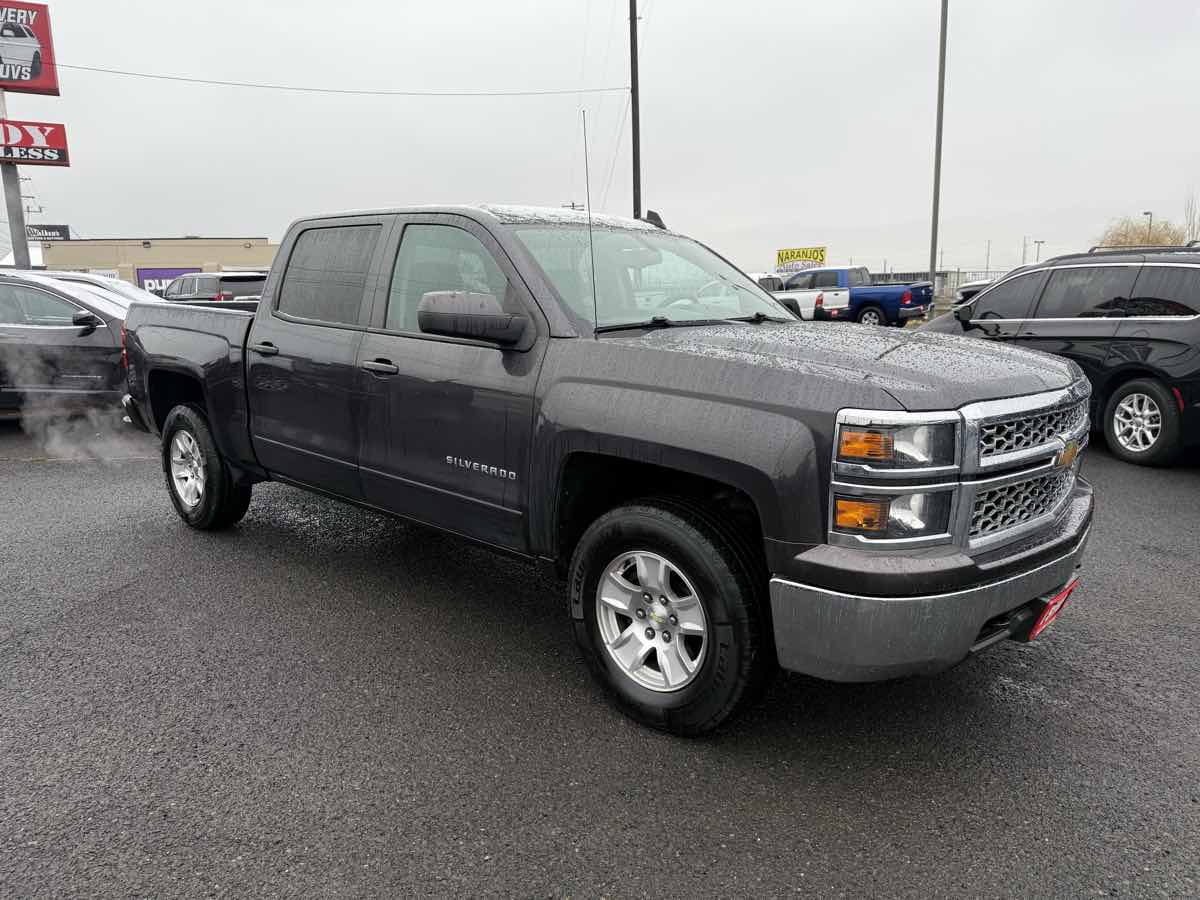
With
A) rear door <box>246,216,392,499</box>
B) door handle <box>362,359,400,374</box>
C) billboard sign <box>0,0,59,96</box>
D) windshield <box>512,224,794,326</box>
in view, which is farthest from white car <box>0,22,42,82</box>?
windshield <box>512,224,794,326</box>

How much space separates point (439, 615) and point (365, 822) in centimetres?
164

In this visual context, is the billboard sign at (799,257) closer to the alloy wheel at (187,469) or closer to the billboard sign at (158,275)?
the billboard sign at (158,275)

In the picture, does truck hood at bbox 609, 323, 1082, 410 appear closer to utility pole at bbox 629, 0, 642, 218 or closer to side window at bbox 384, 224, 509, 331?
side window at bbox 384, 224, 509, 331

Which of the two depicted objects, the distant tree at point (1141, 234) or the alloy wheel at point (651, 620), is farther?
the distant tree at point (1141, 234)

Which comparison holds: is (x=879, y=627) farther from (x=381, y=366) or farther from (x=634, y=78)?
(x=634, y=78)

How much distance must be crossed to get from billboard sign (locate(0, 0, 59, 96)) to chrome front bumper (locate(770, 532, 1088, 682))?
A: 29.6 metres

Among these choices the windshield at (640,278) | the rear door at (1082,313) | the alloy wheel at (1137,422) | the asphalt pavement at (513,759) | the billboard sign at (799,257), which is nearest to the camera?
the asphalt pavement at (513,759)

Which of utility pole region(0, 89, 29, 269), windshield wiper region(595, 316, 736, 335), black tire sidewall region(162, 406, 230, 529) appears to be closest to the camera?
windshield wiper region(595, 316, 736, 335)

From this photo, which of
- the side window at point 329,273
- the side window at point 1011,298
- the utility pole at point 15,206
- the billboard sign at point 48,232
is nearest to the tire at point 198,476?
the side window at point 329,273

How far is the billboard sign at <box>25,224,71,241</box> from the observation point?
254ft

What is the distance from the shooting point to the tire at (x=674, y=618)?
2.80 m

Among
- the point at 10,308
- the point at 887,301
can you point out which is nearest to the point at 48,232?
the point at 887,301

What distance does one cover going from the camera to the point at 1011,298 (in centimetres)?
867

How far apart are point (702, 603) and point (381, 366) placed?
191cm
